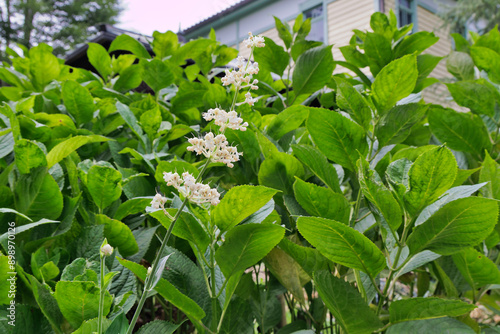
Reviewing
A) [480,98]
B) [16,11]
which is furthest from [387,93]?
[16,11]

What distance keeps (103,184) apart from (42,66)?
996 millimetres

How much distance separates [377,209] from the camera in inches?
29.0

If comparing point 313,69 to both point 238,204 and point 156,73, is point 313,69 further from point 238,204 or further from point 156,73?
point 238,204

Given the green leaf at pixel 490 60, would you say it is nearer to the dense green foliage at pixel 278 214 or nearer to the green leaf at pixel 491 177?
the dense green foliage at pixel 278 214

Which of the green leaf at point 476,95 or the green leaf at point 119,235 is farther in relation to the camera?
the green leaf at point 476,95

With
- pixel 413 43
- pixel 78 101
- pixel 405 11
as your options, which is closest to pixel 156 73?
pixel 78 101

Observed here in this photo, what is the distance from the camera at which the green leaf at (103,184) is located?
82 cm

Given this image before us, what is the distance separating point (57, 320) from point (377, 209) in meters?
0.57

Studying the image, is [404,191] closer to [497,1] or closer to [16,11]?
[497,1]

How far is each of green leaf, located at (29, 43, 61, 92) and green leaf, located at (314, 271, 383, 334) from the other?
138 cm

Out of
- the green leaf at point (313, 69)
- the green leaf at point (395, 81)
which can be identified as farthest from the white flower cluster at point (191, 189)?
the green leaf at point (313, 69)

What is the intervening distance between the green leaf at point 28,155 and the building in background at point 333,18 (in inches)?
487

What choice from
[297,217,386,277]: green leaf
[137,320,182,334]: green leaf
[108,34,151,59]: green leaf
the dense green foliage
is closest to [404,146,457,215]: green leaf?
the dense green foliage

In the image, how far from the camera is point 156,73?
1.35 m
